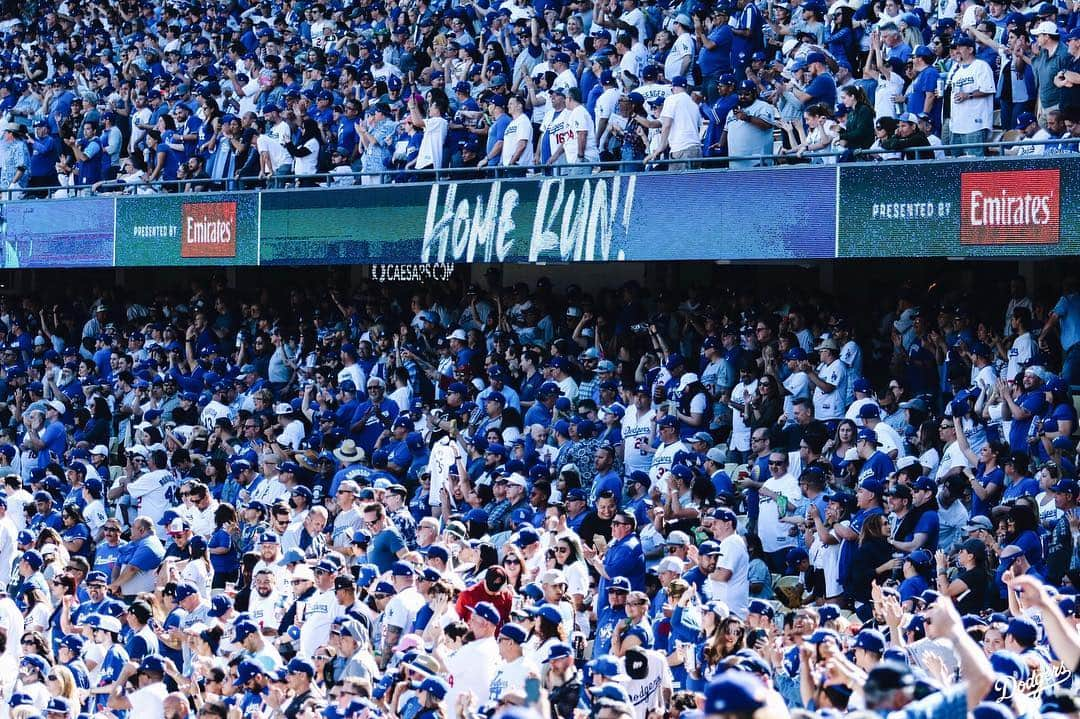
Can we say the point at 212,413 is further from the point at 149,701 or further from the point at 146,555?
the point at 149,701

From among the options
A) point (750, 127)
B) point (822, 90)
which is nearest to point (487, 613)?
point (822, 90)

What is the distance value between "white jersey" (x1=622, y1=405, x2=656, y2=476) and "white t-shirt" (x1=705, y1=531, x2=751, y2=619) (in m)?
2.85

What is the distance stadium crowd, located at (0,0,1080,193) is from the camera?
14312 millimetres

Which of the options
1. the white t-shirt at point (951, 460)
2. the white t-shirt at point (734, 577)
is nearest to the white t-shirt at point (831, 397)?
the white t-shirt at point (951, 460)

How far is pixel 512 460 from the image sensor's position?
560 inches

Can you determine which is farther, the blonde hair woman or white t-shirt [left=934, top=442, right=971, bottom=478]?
white t-shirt [left=934, top=442, right=971, bottom=478]

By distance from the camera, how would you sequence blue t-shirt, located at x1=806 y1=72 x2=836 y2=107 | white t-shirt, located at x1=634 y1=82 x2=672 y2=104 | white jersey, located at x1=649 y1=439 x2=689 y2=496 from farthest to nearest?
1. white t-shirt, located at x1=634 y1=82 x2=672 y2=104
2. blue t-shirt, located at x1=806 y1=72 x2=836 y2=107
3. white jersey, located at x1=649 y1=439 x2=689 y2=496

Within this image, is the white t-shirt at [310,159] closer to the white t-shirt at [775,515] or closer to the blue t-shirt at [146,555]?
the blue t-shirt at [146,555]

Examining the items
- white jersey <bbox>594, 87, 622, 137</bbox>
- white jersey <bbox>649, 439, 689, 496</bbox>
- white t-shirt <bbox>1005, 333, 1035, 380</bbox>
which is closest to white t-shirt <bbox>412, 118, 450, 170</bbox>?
white jersey <bbox>594, 87, 622, 137</bbox>

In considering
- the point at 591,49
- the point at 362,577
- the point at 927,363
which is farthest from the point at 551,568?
the point at 591,49

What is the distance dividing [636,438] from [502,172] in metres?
3.83

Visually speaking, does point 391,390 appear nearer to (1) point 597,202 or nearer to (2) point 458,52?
(1) point 597,202

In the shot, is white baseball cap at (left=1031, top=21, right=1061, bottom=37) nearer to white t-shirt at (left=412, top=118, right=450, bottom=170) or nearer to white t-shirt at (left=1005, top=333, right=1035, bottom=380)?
white t-shirt at (left=1005, top=333, right=1035, bottom=380)

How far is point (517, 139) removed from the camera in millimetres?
16922
